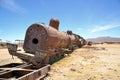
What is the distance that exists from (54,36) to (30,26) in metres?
1.54

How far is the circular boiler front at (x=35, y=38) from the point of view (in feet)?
27.0

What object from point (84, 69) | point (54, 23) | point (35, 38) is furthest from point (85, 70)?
point (54, 23)

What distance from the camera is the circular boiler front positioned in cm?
822

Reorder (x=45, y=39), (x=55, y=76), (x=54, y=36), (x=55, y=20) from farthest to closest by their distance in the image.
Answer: (x=55, y=20)
(x=54, y=36)
(x=45, y=39)
(x=55, y=76)

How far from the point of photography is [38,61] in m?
6.50

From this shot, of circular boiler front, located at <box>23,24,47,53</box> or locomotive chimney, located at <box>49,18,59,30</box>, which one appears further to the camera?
locomotive chimney, located at <box>49,18,59,30</box>

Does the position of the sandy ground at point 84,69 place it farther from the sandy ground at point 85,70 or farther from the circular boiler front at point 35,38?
the circular boiler front at point 35,38

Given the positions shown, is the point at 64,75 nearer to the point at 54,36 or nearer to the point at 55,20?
the point at 54,36

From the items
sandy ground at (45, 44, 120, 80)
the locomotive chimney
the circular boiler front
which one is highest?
the locomotive chimney

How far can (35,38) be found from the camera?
849 cm

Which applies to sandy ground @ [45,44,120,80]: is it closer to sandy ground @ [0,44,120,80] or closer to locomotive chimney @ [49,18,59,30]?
sandy ground @ [0,44,120,80]

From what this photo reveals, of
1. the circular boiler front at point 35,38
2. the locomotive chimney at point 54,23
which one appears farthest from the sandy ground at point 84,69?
the locomotive chimney at point 54,23

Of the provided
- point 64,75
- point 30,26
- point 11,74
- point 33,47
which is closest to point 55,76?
point 64,75

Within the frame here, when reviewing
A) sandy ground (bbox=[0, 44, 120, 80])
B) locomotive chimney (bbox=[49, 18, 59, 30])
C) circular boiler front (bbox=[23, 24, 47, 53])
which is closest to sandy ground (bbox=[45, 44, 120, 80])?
sandy ground (bbox=[0, 44, 120, 80])
